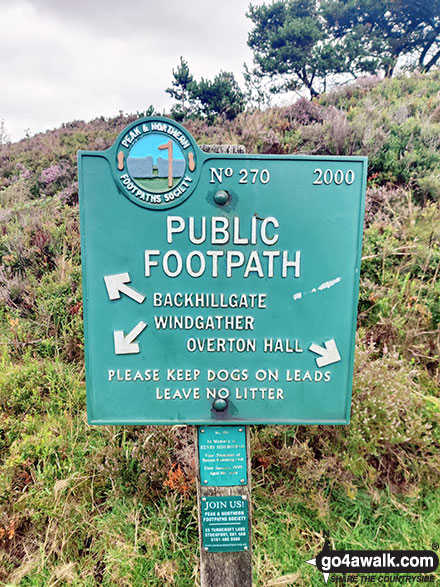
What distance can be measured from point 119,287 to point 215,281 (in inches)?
16.3

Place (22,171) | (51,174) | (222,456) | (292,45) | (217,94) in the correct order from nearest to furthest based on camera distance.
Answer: (222,456)
(51,174)
(22,171)
(217,94)
(292,45)

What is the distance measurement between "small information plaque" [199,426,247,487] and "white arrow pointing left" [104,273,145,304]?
2.32 feet

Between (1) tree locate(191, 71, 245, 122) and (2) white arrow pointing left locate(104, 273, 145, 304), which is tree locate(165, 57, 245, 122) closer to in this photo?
(1) tree locate(191, 71, 245, 122)

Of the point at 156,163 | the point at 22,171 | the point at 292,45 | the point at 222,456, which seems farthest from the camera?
the point at 292,45

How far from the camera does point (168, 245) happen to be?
1.66 metres

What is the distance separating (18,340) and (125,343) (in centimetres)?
236

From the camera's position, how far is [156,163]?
5.16ft

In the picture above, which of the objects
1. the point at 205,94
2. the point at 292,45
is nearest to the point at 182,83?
the point at 205,94

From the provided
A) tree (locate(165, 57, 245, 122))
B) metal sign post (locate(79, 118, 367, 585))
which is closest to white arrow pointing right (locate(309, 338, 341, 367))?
metal sign post (locate(79, 118, 367, 585))

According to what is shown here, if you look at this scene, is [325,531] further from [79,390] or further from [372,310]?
[79,390]

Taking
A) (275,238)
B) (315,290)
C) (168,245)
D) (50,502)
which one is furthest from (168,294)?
(50,502)

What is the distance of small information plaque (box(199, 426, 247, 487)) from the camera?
1.83 m

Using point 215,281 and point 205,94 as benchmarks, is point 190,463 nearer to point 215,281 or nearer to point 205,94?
point 215,281

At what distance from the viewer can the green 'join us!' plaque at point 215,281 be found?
161 centimetres
